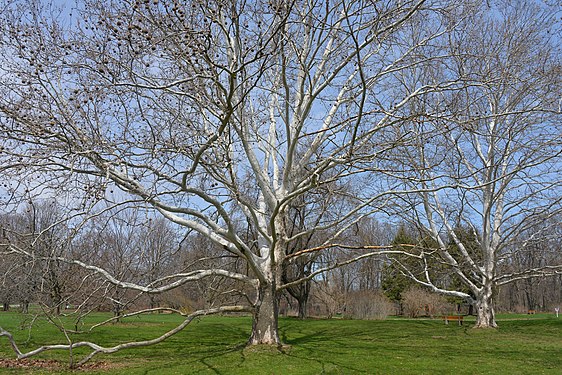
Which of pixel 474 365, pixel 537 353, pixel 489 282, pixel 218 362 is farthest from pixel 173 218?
pixel 489 282

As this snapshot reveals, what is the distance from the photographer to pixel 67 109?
8.84 metres

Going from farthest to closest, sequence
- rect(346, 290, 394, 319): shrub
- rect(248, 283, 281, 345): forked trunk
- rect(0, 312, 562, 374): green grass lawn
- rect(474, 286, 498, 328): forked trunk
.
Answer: rect(346, 290, 394, 319): shrub, rect(474, 286, 498, 328): forked trunk, rect(248, 283, 281, 345): forked trunk, rect(0, 312, 562, 374): green grass lawn

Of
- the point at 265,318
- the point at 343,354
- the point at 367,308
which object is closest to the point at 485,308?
the point at 343,354

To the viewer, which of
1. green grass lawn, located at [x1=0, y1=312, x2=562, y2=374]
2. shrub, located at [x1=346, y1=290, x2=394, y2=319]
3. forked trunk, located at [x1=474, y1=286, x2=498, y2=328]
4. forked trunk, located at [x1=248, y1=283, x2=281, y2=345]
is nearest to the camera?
green grass lawn, located at [x1=0, y1=312, x2=562, y2=374]

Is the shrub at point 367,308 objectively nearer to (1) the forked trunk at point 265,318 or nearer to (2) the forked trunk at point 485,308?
(2) the forked trunk at point 485,308

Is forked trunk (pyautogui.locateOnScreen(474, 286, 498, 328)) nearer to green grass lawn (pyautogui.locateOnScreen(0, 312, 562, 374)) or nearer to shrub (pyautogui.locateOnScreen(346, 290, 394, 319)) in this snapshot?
green grass lawn (pyautogui.locateOnScreen(0, 312, 562, 374))

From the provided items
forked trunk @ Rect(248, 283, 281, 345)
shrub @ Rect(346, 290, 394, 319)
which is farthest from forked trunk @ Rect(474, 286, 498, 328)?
shrub @ Rect(346, 290, 394, 319)

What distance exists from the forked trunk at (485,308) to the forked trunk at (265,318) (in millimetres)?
9873

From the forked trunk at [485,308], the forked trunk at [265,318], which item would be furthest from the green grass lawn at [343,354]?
the forked trunk at [485,308]

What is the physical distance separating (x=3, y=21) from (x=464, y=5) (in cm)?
919

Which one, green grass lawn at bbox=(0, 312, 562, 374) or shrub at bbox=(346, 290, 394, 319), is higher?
shrub at bbox=(346, 290, 394, 319)

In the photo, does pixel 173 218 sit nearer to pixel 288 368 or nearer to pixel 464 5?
pixel 288 368

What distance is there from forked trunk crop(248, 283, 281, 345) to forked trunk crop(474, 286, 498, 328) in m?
9.87

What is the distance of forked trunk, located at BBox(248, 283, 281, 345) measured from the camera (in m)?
11.5
